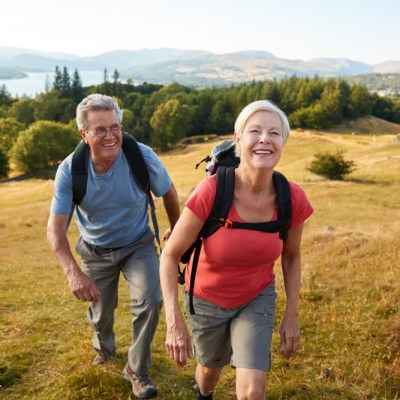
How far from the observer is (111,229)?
441 centimetres

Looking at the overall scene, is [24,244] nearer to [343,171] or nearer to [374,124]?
[343,171]

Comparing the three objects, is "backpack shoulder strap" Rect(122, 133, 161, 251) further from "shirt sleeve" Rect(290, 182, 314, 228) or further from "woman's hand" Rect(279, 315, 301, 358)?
"woman's hand" Rect(279, 315, 301, 358)

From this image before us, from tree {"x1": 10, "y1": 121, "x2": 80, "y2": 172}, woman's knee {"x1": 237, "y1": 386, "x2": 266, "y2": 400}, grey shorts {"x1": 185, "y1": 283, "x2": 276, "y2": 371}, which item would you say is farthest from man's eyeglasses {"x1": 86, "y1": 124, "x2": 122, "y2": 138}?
tree {"x1": 10, "y1": 121, "x2": 80, "y2": 172}

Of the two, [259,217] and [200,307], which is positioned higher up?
[259,217]

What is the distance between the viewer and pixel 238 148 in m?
3.29

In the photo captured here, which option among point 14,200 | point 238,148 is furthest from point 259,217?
point 14,200

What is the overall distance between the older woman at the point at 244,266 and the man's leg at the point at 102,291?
136 cm

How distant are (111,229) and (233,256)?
5.65 feet

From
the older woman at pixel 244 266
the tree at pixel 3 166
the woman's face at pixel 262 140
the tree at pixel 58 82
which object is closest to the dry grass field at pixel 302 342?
the older woman at pixel 244 266

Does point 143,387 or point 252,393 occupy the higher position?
point 252,393

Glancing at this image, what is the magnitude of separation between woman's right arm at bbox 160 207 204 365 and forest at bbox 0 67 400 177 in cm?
7183

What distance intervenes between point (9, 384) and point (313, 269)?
18.1 ft

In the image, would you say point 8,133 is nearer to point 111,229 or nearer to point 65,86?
point 65,86

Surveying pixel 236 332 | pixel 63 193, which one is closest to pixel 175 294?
pixel 236 332
